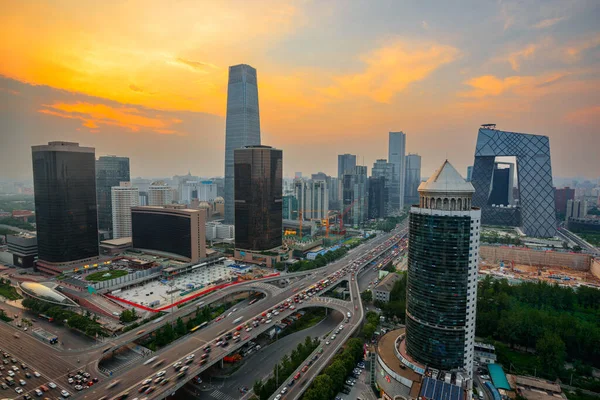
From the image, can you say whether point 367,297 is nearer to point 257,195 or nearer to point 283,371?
point 283,371

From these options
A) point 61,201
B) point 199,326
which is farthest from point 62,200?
point 199,326

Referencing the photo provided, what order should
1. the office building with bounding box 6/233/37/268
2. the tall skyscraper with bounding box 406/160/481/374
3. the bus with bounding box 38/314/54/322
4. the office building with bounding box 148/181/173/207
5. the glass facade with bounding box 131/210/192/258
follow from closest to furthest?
the tall skyscraper with bounding box 406/160/481/374 < the bus with bounding box 38/314/54/322 < the office building with bounding box 6/233/37/268 < the glass facade with bounding box 131/210/192/258 < the office building with bounding box 148/181/173/207

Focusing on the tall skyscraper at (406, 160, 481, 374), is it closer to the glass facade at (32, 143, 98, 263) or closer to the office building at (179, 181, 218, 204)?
the glass facade at (32, 143, 98, 263)

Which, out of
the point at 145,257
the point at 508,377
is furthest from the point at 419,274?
the point at 145,257

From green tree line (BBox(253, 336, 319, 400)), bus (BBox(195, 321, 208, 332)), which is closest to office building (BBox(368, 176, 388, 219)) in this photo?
green tree line (BBox(253, 336, 319, 400))

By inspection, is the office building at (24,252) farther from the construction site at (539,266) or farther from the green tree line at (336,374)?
the construction site at (539,266)
